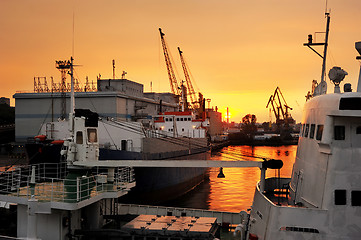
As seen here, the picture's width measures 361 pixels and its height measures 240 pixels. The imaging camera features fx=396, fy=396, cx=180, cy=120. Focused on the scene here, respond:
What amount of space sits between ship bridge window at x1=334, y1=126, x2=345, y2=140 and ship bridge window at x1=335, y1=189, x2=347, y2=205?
5.52 feet

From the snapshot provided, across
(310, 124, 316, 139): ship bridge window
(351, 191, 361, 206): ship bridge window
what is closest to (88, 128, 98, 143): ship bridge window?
(310, 124, 316, 139): ship bridge window

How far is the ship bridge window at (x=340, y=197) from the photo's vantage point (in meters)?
12.4

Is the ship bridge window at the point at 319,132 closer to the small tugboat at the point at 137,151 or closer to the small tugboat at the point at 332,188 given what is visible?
the small tugboat at the point at 332,188

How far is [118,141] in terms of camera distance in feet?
131

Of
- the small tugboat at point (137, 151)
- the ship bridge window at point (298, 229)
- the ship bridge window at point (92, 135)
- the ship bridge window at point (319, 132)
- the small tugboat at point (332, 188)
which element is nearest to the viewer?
the small tugboat at point (332, 188)

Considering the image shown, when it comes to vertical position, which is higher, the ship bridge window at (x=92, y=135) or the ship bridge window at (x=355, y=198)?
the ship bridge window at (x=92, y=135)

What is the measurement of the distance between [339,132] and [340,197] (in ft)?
6.77

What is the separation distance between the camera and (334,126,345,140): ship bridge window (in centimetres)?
Answer: 1273

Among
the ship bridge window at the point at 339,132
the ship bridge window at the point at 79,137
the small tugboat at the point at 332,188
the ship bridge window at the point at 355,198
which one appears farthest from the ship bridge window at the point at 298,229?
the ship bridge window at the point at 79,137

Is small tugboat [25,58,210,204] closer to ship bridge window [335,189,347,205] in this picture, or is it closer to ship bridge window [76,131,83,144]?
ship bridge window [76,131,83,144]

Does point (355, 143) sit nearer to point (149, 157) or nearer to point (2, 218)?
point (2, 218)

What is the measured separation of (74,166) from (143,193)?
66.8ft

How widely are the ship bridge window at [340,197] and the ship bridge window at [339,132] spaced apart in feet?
5.52

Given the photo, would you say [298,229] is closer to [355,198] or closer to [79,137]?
[355,198]
